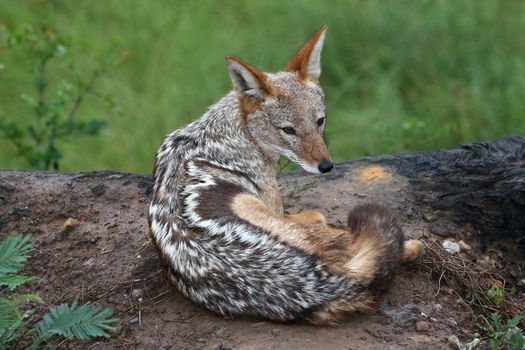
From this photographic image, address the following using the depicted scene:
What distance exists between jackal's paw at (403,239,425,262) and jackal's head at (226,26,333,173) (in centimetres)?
75

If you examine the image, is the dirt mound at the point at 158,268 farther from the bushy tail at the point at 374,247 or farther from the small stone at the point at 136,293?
the bushy tail at the point at 374,247

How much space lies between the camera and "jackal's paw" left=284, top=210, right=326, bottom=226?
5.79m

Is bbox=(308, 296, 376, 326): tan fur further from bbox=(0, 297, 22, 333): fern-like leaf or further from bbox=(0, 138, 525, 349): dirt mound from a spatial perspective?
bbox=(0, 297, 22, 333): fern-like leaf

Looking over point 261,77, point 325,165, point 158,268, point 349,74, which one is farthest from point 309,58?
point 349,74

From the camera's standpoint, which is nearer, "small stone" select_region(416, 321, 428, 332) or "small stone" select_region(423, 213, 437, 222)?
"small stone" select_region(416, 321, 428, 332)

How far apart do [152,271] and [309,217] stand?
1.11 m

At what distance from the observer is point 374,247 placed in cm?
507

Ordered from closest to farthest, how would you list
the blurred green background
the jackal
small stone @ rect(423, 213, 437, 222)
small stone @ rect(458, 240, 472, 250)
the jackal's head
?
the jackal, the jackal's head, small stone @ rect(458, 240, 472, 250), small stone @ rect(423, 213, 437, 222), the blurred green background

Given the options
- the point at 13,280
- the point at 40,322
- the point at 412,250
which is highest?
the point at 13,280

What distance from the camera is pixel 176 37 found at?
35.4ft

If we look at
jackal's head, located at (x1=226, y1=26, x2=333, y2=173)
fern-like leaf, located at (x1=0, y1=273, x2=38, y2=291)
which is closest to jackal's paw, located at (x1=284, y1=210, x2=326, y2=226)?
jackal's head, located at (x1=226, y1=26, x2=333, y2=173)

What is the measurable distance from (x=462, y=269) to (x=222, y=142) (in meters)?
1.82

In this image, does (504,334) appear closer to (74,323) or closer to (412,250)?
(412,250)

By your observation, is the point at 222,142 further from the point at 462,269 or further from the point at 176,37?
the point at 176,37
